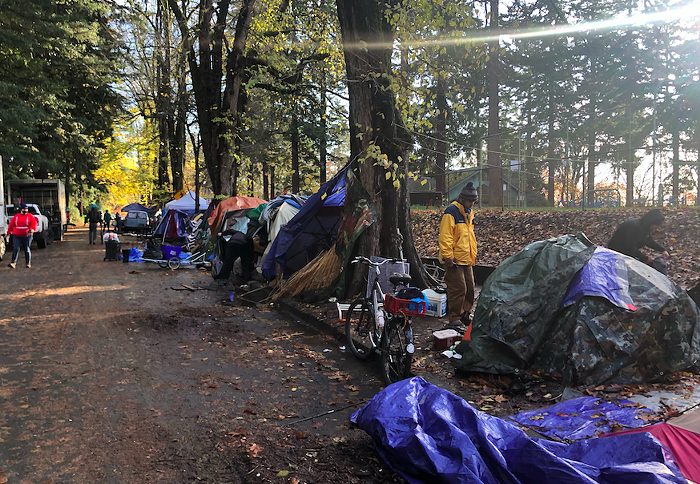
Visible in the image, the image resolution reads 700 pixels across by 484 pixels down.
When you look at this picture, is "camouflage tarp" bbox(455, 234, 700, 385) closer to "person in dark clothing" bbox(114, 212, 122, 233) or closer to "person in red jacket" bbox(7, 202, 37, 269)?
"person in red jacket" bbox(7, 202, 37, 269)

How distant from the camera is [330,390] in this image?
5285mm

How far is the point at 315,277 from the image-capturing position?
9.91 m

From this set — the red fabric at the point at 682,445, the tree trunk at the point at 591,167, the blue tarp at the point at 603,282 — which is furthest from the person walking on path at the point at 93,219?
the red fabric at the point at 682,445

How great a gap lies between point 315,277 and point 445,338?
4.20 m

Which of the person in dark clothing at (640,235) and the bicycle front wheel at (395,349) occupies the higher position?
the person in dark clothing at (640,235)

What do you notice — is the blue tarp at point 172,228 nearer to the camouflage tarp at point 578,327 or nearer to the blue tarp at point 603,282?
the camouflage tarp at point 578,327

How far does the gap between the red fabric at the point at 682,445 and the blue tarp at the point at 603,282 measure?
172 cm

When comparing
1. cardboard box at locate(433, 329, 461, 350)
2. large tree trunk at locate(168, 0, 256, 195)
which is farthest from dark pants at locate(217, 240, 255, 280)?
large tree trunk at locate(168, 0, 256, 195)

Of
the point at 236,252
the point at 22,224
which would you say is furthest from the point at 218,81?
the point at 236,252

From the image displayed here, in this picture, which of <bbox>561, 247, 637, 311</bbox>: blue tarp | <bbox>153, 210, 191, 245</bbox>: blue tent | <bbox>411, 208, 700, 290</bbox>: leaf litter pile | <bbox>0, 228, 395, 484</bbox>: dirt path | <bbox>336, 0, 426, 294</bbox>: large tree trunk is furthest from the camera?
<bbox>153, 210, 191, 245</bbox>: blue tent

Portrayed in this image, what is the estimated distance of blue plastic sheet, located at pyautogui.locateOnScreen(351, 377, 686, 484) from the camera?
275 cm

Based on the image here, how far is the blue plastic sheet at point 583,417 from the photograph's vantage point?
3.70m

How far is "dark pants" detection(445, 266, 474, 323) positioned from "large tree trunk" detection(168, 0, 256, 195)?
46.4 ft

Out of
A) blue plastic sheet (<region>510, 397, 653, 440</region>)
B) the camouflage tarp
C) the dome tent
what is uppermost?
the dome tent
